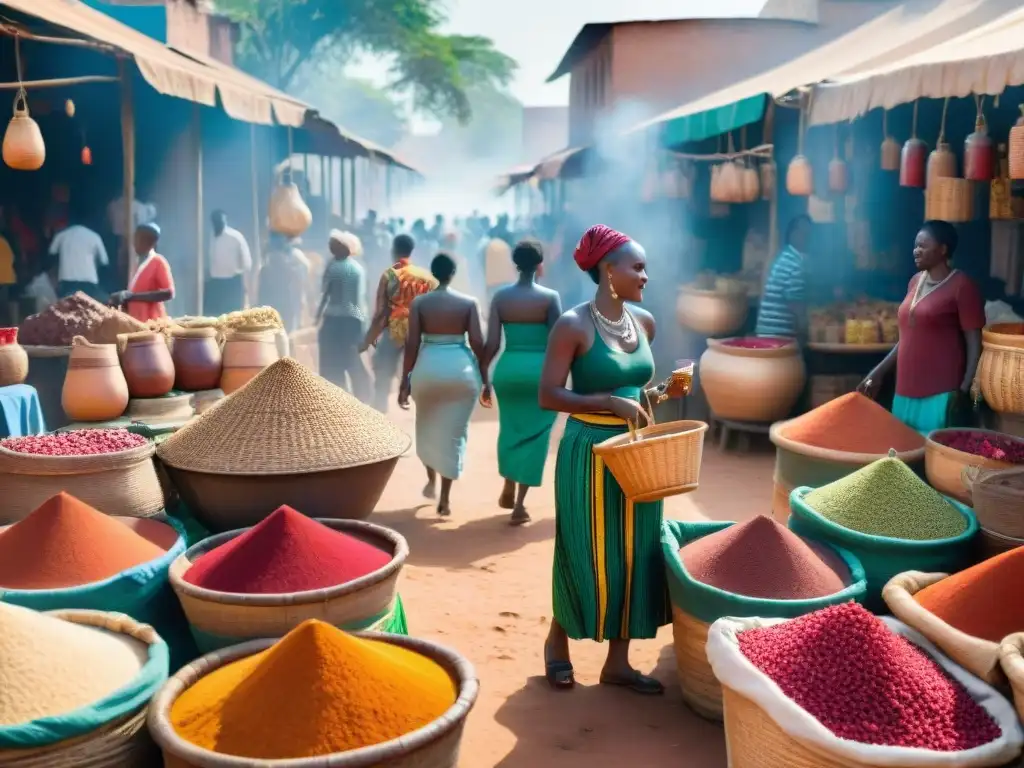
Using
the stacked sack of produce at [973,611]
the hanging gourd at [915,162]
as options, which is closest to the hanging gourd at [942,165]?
the hanging gourd at [915,162]

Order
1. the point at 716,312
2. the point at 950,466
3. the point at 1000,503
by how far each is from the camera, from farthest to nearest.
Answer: the point at 716,312, the point at 950,466, the point at 1000,503

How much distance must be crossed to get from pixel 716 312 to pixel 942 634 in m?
6.74

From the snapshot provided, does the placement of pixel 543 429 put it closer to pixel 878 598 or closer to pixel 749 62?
pixel 878 598

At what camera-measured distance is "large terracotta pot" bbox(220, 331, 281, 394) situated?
495cm

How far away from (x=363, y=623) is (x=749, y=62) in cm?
1648

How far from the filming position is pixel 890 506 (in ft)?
11.9

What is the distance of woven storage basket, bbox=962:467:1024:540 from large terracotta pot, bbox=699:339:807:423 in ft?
13.7

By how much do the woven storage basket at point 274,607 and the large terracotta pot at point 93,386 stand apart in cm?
176

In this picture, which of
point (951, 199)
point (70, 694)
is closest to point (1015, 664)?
point (70, 694)

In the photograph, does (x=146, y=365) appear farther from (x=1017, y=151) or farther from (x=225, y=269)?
(x=225, y=269)

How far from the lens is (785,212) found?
A: 11531 millimetres

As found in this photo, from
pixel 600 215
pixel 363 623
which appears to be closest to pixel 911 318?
pixel 363 623

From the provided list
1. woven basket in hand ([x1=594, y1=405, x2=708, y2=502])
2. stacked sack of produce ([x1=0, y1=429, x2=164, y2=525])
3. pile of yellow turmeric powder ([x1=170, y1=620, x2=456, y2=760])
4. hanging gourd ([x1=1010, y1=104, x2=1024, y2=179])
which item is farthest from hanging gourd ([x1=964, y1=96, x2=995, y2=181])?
pile of yellow turmeric powder ([x1=170, y1=620, x2=456, y2=760])

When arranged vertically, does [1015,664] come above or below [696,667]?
above
